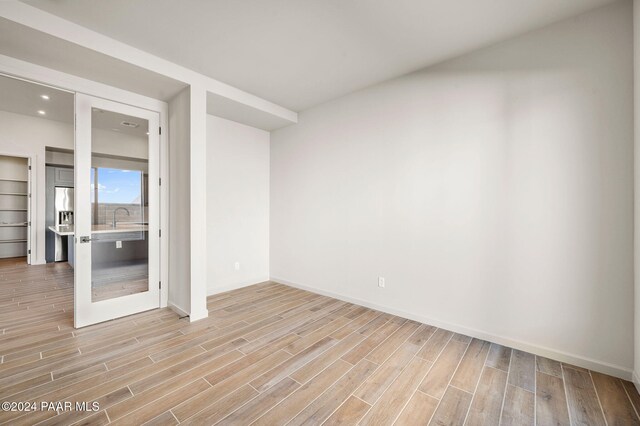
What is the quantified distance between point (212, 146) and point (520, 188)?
12.9ft

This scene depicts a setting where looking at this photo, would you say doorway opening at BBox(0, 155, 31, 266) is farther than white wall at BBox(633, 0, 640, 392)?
Yes

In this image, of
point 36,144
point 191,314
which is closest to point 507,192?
point 191,314

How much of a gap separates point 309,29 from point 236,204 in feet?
9.23

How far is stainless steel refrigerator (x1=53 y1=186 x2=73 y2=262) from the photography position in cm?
623

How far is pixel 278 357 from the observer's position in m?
2.35

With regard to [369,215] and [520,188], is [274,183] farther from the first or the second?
[520,188]

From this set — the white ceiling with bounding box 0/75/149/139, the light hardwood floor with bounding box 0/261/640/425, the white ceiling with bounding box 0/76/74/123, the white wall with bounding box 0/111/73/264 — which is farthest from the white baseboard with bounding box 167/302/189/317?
the white wall with bounding box 0/111/73/264

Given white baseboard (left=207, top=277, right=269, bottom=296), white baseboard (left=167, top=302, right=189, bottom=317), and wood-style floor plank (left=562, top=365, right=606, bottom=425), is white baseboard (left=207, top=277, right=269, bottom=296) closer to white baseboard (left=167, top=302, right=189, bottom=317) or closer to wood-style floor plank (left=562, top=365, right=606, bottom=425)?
white baseboard (left=167, top=302, right=189, bottom=317)

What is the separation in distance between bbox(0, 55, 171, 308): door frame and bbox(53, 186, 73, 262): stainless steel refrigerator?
487 centimetres

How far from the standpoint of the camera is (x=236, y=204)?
4383 millimetres

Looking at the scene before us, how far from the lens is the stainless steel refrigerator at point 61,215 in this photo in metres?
6.23

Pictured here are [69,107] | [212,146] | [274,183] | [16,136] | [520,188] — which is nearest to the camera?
[520,188]

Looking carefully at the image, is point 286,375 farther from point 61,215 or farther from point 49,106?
point 61,215

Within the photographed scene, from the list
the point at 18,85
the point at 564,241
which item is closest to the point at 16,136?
the point at 18,85
